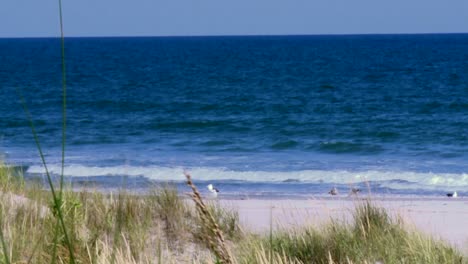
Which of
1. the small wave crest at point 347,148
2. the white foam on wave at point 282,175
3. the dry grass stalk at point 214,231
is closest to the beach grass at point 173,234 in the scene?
the dry grass stalk at point 214,231

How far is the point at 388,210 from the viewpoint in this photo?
7.88m

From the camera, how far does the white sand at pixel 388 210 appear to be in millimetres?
7637

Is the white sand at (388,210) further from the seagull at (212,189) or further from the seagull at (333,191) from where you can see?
the seagull at (212,189)

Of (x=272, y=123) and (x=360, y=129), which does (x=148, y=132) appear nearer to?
(x=272, y=123)

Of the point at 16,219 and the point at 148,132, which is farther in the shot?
the point at 148,132

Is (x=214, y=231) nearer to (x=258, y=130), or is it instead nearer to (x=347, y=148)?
(x=347, y=148)

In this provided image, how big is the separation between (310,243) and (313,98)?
27400 mm

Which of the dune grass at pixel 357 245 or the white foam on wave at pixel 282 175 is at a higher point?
the white foam on wave at pixel 282 175

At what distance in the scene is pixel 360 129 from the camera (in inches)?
899

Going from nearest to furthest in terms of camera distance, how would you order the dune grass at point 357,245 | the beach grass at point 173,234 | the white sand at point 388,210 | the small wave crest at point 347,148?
the beach grass at point 173,234
the dune grass at point 357,245
the white sand at point 388,210
the small wave crest at point 347,148

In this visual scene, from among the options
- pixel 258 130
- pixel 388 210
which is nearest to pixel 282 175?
pixel 388 210

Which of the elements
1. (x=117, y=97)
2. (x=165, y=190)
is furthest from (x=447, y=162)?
(x=117, y=97)

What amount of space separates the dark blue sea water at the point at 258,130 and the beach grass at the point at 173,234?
16.9 inches

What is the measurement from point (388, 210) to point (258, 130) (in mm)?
15434
